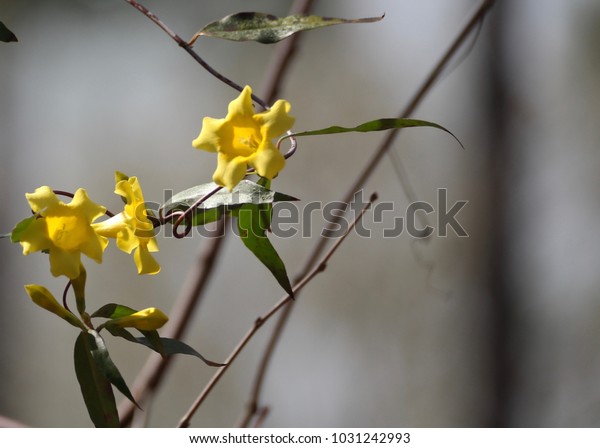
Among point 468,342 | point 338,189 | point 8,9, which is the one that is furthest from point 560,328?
point 8,9

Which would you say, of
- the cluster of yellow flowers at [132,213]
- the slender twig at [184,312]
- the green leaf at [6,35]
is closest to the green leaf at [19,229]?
the cluster of yellow flowers at [132,213]

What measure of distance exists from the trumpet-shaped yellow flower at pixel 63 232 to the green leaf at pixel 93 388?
0.04 metres

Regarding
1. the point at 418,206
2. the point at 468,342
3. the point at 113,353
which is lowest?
the point at 113,353

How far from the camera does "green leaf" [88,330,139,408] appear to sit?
0.30 metres

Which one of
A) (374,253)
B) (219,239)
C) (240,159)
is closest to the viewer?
(240,159)

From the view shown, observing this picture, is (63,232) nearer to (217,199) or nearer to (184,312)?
(217,199)

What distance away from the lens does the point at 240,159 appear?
30cm

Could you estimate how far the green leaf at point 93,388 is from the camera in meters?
0.32

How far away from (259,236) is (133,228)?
62 mm

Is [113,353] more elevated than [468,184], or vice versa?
[468,184]

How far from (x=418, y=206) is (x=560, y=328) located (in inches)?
45.3

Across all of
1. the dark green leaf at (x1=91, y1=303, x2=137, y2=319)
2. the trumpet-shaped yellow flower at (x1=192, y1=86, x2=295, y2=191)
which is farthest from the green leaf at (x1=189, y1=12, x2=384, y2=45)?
the dark green leaf at (x1=91, y1=303, x2=137, y2=319)

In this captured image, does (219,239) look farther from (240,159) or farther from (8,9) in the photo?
(8,9)

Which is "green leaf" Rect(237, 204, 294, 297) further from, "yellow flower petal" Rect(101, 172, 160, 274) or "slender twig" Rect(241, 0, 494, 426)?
"slender twig" Rect(241, 0, 494, 426)
